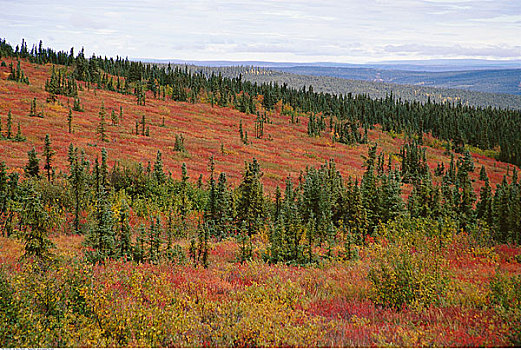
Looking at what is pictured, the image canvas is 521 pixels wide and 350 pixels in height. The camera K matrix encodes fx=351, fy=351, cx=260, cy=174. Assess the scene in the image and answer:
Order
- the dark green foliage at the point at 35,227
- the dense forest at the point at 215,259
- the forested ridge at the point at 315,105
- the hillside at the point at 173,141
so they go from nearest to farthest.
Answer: the dense forest at the point at 215,259, the dark green foliage at the point at 35,227, the hillside at the point at 173,141, the forested ridge at the point at 315,105

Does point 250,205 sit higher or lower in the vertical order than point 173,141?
lower

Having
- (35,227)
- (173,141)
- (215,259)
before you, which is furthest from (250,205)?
(173,141)

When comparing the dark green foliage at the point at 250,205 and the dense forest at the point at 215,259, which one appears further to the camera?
the dark green foliage at the point at 250,205

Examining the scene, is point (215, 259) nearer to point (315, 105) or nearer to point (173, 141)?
point (173, 141)

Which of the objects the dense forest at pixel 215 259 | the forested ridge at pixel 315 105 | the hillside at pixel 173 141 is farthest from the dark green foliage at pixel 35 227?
the forested ridge at pixel 315 105

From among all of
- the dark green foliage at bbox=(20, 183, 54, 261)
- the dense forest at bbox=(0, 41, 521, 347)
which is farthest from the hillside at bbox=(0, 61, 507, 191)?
the dark green foliage at bbox=(20, 183, 54, 261)

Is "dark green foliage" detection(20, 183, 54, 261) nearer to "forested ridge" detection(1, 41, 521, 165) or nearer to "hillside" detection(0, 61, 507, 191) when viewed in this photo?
"hillside" detection(0, 61, 507, 191)

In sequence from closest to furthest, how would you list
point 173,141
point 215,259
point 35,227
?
point 35,227, point 215,259, point 173,141

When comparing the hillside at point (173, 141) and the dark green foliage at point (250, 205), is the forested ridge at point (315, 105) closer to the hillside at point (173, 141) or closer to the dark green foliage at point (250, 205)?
the hillside at point (173, 141)

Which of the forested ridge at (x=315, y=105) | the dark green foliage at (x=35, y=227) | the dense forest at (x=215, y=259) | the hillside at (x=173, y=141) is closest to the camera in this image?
the dense forest at (x=215, y=259)

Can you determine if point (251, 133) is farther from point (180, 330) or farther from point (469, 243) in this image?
point (180, 330)

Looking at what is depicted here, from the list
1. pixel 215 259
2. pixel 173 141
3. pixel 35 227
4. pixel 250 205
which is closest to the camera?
pixel 35 227

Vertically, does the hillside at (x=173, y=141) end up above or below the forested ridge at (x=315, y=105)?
below

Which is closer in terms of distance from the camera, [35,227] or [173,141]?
[35,227]
